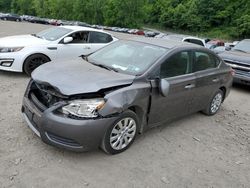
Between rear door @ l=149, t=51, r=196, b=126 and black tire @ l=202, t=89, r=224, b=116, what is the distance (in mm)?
899

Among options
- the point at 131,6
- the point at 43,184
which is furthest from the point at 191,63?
the point at 131,6

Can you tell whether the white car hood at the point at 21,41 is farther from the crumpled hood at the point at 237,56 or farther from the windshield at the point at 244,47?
the windshield at the point at 244,47

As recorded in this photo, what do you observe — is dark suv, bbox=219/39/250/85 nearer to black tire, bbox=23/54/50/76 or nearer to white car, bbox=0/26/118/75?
white car, bbox=0/26/118/75

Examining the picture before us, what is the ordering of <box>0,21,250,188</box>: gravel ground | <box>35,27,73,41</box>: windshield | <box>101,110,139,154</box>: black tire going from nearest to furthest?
<box>0,21,250,188</box>: gravel ground → <box>101,110,139,154</box>: black tire → <box>35,27,73,41</box>: windshield

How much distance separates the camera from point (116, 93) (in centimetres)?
342

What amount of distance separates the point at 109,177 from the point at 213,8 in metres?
76.0

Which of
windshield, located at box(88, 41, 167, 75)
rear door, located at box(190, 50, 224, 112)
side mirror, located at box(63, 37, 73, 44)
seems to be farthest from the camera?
side mirror, located at box(63, 37, 73, 44)

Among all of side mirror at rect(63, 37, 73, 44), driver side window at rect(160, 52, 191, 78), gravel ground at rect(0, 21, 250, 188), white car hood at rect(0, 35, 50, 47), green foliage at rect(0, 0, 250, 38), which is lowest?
green foliage at rect(0, 0, 250, 38)

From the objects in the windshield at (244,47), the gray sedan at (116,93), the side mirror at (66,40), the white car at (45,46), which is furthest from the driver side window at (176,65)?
the windshield at (244,47)

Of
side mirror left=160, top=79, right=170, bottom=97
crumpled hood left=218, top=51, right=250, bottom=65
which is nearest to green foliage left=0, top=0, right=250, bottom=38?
crumpled hood left=218, top=51, right=250, bottom=65

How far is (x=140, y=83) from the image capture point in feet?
12.2

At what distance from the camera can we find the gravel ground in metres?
3.13

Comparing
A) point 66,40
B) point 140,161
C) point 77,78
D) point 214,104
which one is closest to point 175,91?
point 140,161

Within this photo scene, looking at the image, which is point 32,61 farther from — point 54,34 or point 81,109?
point 81,109
